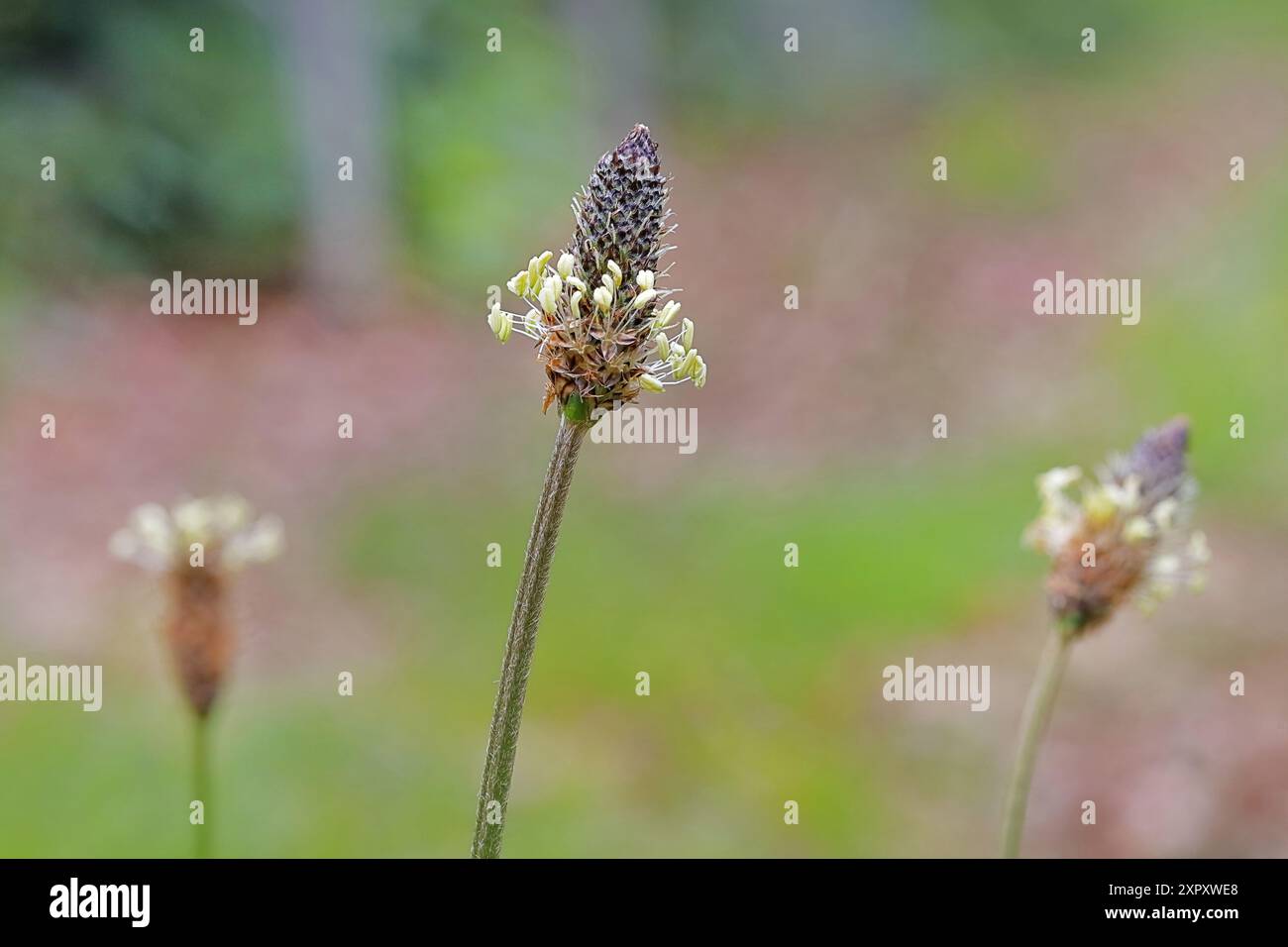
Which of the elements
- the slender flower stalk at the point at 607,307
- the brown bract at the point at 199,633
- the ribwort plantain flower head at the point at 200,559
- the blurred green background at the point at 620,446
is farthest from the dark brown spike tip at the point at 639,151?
the blurred green background at the point at 620,446

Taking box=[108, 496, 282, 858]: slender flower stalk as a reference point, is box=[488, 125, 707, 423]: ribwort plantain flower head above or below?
above

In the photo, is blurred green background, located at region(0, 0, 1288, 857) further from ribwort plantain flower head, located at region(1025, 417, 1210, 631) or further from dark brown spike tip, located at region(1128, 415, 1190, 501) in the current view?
dark brown spike tip, located at region(1128, 415, 1190, 501)

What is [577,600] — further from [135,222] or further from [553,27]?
[553,27]

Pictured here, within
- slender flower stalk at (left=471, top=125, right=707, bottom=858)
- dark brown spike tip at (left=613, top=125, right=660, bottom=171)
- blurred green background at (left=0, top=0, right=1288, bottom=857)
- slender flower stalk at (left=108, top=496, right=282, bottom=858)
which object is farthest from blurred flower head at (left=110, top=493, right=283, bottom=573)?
dark brown spike tip at (left=613, top=125, right=660, bottom=171)

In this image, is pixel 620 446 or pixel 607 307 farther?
pixel 620 446

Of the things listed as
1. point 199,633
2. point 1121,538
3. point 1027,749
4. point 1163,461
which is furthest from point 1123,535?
point 199,633

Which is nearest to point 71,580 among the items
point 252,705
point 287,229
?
point 252,705

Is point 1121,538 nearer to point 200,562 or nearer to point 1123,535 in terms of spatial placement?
point 1123,535
